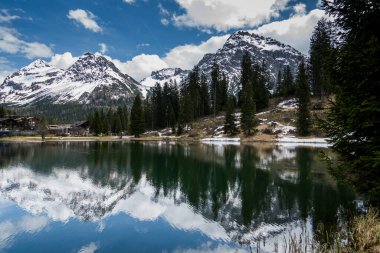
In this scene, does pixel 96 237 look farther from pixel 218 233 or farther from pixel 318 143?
pixel 318 143

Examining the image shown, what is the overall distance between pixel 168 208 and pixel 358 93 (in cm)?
1543

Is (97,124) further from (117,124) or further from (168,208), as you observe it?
(168,208)

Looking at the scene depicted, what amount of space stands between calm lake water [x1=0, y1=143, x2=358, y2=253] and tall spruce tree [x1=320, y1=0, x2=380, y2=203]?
139 inches

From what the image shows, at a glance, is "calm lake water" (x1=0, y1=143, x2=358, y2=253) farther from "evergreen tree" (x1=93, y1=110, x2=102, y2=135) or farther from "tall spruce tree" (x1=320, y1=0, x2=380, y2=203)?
"evergreen tree" (x1=93, y1=110, x2=102, y2=135)

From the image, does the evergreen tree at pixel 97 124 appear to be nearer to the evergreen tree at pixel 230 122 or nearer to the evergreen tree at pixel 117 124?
the evergreen tree at pixel 117 124

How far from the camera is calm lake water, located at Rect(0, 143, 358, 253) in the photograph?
16422mm

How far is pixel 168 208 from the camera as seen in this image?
77.9 ft

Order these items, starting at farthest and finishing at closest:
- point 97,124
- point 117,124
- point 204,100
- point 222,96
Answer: point 117,124
point 97,124
point 204,100
point 222,96

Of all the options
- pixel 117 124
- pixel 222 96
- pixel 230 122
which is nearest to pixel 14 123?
pixel 117 124

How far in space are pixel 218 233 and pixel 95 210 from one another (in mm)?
10317

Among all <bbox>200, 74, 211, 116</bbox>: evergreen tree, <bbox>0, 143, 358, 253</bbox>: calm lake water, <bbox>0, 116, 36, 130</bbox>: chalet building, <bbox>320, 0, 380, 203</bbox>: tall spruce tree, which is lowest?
<bbox>0, 143, 358, 253</bbox>: calm lake water

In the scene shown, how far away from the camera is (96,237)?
56.9 feet

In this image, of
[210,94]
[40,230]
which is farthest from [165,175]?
[210,94]

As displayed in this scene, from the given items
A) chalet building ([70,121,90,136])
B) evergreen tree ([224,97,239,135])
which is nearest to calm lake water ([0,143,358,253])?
evergreen tree ([224,97,239,135])
